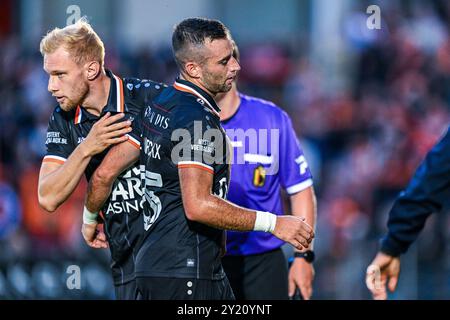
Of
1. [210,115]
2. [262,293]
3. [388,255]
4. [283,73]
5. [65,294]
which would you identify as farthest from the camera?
[283,73]

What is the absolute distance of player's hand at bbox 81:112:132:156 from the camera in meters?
5.67

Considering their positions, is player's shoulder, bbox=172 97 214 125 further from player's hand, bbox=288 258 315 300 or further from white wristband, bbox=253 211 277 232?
player's hand, bbox=288 258 315 300

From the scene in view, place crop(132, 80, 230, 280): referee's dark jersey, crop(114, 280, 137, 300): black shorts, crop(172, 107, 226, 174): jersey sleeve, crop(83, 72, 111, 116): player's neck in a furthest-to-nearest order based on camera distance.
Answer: crop(114, 280, 137, 300): black shorts, crop(83, 72, 111, 116): player's neck, crop(132, 80, 230, 280): referee's dark jersey, crop(172, 107, 226, 174): jersey sleeve

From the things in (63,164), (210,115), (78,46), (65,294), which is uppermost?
(78,46)

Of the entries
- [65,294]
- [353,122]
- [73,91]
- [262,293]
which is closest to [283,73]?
[353,122]

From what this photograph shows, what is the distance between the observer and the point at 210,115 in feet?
17.5

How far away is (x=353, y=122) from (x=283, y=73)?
2497 mm

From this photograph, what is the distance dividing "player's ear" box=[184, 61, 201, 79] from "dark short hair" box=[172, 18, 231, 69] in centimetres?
3

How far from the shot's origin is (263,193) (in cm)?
696

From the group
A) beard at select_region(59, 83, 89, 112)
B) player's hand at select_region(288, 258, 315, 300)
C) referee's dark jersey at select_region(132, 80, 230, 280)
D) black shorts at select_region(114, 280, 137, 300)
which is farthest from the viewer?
player's hand at select_region(288, 258, 315, 300)

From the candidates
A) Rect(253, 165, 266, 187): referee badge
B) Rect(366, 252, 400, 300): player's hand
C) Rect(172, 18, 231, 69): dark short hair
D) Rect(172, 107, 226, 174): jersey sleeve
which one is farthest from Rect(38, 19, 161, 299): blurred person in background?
Rect(366, 252, 400, 300): player's hand

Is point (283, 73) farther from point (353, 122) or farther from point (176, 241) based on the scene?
point (176, 241)

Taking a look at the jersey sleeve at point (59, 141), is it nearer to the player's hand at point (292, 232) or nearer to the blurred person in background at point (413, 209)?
the player's hand at point (292, 232)

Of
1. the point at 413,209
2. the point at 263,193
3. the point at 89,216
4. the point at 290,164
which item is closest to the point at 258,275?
the point at 263,193
